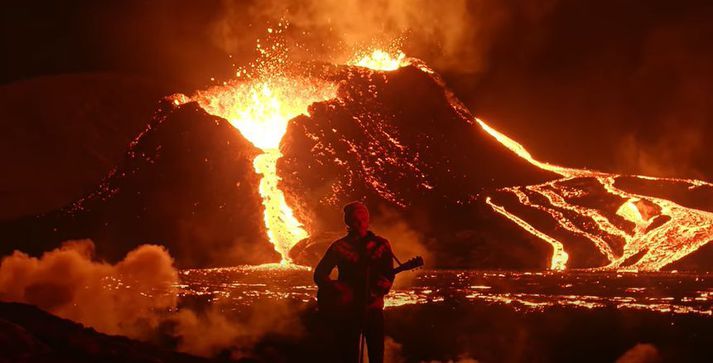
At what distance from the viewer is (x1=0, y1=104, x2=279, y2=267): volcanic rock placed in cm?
7681

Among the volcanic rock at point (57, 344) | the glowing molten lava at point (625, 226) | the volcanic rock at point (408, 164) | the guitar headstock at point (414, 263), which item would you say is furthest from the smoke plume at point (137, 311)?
the glowing molten lava at point (625, 226)

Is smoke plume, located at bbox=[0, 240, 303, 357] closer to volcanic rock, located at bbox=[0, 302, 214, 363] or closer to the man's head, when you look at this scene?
volcanic rock, located at bbox=[0, 302, 214, 363]

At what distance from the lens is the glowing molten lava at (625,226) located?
72.4m

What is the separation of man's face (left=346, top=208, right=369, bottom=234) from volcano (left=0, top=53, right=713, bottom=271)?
58.9m

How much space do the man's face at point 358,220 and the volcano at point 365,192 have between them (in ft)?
193

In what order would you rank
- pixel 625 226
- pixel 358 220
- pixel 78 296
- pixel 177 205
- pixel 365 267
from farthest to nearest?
pixel 177 205, pixel 625 226, pixel 78 296, pixel 358 220, pixel 365 267

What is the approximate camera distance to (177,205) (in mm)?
82312

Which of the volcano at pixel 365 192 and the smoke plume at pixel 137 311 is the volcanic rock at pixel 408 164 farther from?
the smoke plume at pixel 137 311

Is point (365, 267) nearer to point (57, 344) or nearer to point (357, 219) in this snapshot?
point (357, 219)

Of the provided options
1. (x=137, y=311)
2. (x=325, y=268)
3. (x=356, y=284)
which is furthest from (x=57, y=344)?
(x=137, y=311)

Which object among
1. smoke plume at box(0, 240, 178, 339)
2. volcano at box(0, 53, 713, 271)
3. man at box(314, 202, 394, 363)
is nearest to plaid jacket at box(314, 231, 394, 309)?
man at box(314, 202, 394, 363)

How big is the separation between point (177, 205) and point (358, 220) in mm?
75394

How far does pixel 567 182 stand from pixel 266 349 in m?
78.0

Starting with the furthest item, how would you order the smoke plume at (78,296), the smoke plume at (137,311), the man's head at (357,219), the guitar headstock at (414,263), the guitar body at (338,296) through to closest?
the smoke plume at (78,296) → the smoke plume at (137,311) → the man's head at (357,219) → the guitar body at (338,296) → the guitar headstock at (414,263)
